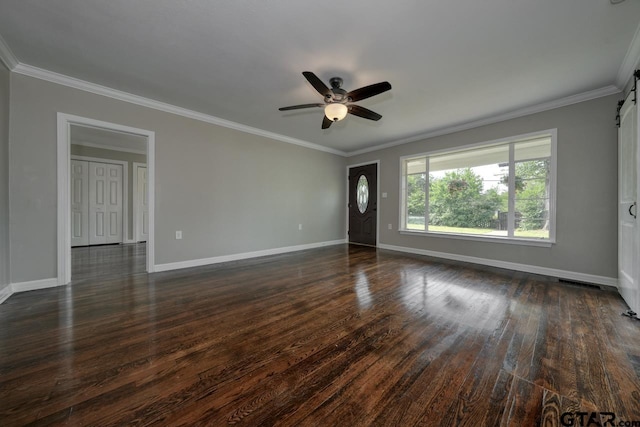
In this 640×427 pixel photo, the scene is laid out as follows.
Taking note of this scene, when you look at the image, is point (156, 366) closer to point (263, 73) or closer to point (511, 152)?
point (263, 73)

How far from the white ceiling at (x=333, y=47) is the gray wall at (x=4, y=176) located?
317 mm

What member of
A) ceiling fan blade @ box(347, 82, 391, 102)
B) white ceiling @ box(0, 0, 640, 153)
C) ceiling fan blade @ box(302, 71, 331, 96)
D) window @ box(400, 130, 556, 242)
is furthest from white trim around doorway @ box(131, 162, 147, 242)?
window @ box(400, 130, 556, 242)

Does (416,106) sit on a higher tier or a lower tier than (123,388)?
higher

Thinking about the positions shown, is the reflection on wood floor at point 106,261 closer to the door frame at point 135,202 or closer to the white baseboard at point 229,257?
the white baseboard at point 229,257

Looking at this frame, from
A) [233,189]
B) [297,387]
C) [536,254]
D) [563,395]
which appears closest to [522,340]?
[563,395]

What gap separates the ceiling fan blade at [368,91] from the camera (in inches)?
92.6

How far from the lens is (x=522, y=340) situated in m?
1.85

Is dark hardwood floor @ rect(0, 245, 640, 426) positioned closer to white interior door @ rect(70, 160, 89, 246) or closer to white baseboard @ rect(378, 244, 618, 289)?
white baseboard @ rect(378, 244, 618, 289)

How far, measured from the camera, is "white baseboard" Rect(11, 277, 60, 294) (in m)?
2.75

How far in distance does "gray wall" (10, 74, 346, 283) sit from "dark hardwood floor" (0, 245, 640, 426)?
0.88 meters

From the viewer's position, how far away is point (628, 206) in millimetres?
2568

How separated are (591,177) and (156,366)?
525 cm

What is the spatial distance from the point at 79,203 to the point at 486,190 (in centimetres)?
881

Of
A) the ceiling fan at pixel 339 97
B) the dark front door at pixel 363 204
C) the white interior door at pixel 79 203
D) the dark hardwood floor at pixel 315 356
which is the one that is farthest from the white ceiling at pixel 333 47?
the white interior door at pixel 79 203
